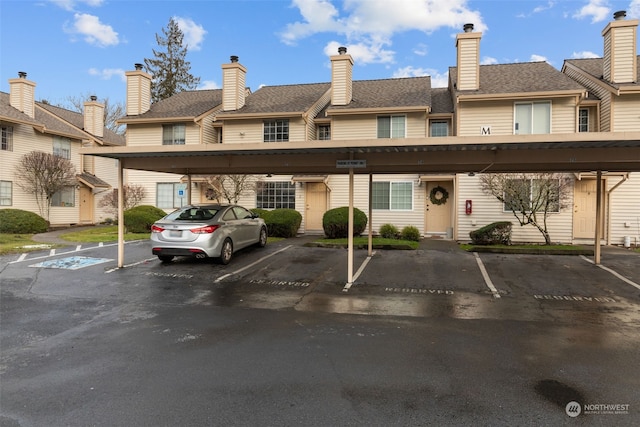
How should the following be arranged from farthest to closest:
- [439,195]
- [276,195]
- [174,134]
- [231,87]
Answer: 1. [174,134]
2. [231,87]
3. [276,195]
4. [439,195]

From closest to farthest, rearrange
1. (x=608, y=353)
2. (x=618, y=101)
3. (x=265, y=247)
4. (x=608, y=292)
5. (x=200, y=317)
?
(x=608, y=353), (x=200, y=317), (x=608, y=292), (x=265, y=247), (x=618, y=101)

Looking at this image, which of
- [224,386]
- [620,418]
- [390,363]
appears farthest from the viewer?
[390,363]

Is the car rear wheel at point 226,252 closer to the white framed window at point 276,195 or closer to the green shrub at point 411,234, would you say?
the green shrub at point 411,234

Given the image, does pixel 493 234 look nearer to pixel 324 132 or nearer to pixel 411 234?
pixel 411 234

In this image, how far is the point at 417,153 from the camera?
25.7ft

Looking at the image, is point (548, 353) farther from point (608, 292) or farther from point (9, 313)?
point (9, 313)

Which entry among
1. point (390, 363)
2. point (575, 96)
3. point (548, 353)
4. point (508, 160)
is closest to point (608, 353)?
point (548, 353)

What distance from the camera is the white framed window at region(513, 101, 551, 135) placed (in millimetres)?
15078

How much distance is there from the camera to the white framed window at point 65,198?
74.2 feet

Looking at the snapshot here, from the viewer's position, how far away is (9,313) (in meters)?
6.04

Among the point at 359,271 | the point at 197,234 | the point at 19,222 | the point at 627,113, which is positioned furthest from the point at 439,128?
the point at 19,222

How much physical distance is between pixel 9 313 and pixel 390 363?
5915 mm

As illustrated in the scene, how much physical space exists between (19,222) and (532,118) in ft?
76.1

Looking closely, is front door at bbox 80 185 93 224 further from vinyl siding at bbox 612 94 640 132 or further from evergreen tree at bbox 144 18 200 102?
vinyl siding at bbox 612 94 640 132
